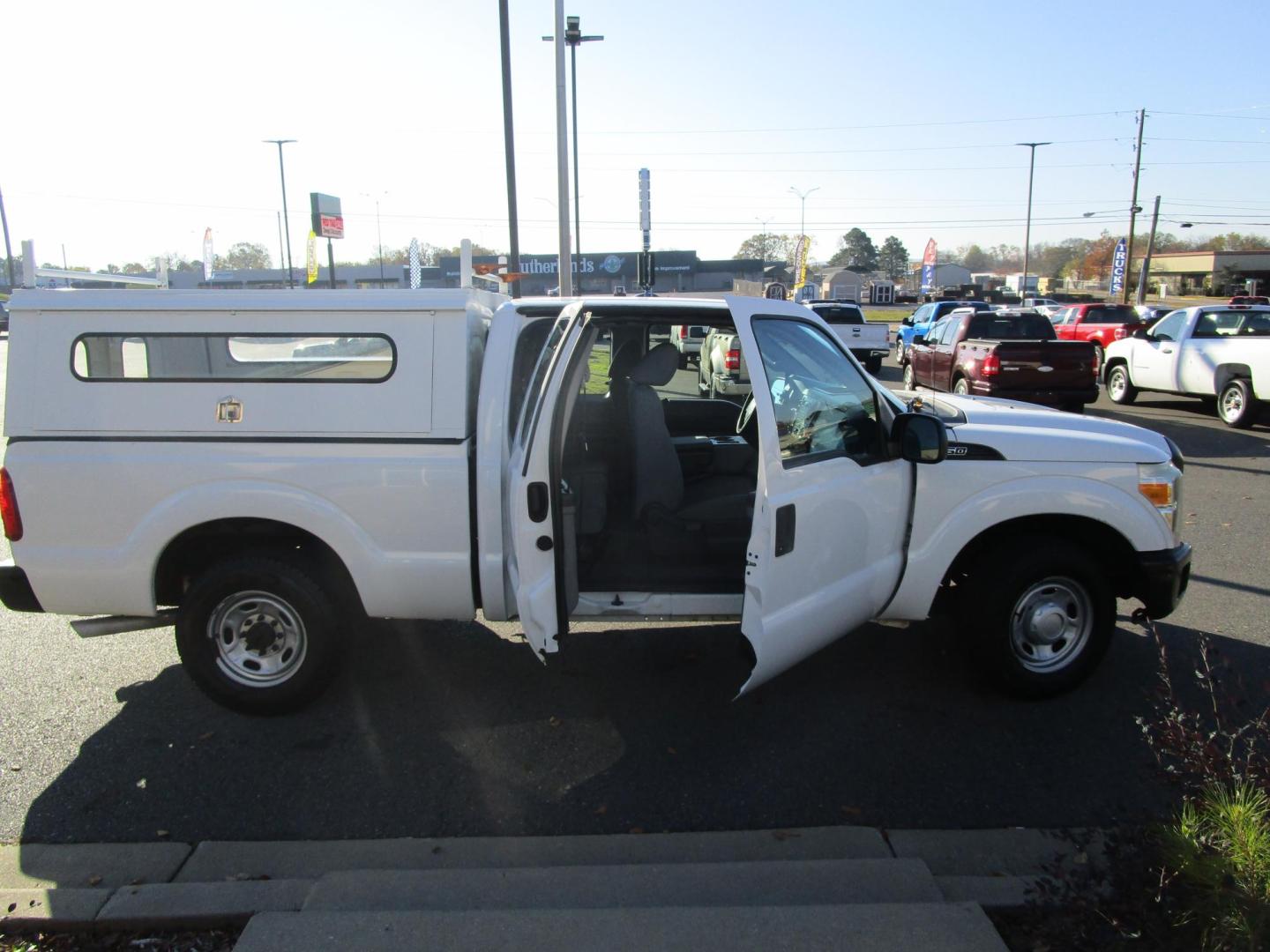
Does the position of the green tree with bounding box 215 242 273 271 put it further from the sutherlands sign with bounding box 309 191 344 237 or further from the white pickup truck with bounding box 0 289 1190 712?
the white pickup truck with bounding box 0 289 1190 712

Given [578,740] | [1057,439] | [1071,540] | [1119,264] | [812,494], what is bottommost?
[578,740]

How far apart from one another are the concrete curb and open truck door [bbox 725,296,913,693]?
2.46 ft

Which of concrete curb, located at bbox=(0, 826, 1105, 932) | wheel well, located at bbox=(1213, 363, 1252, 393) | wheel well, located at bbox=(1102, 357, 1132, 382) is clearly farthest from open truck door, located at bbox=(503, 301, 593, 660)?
wheel well, located at bbox=(1102, 357, 1132, 382)

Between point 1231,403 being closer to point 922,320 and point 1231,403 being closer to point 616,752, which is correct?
point 616,752

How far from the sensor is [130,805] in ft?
12.7

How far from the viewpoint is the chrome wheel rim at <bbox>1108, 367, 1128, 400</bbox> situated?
17109 mm

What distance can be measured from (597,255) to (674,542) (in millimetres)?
83037

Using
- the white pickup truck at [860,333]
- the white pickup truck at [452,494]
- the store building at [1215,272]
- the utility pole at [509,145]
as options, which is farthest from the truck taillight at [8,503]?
the store building at [1215,272]

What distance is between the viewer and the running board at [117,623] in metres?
4.55

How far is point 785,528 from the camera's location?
387cm

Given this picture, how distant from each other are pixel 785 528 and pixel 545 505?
103 centimetres

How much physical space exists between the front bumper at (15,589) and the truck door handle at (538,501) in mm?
2449

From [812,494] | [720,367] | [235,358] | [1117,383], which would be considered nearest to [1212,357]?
[1117,383]

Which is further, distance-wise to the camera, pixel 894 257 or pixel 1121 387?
pixel 894 257
